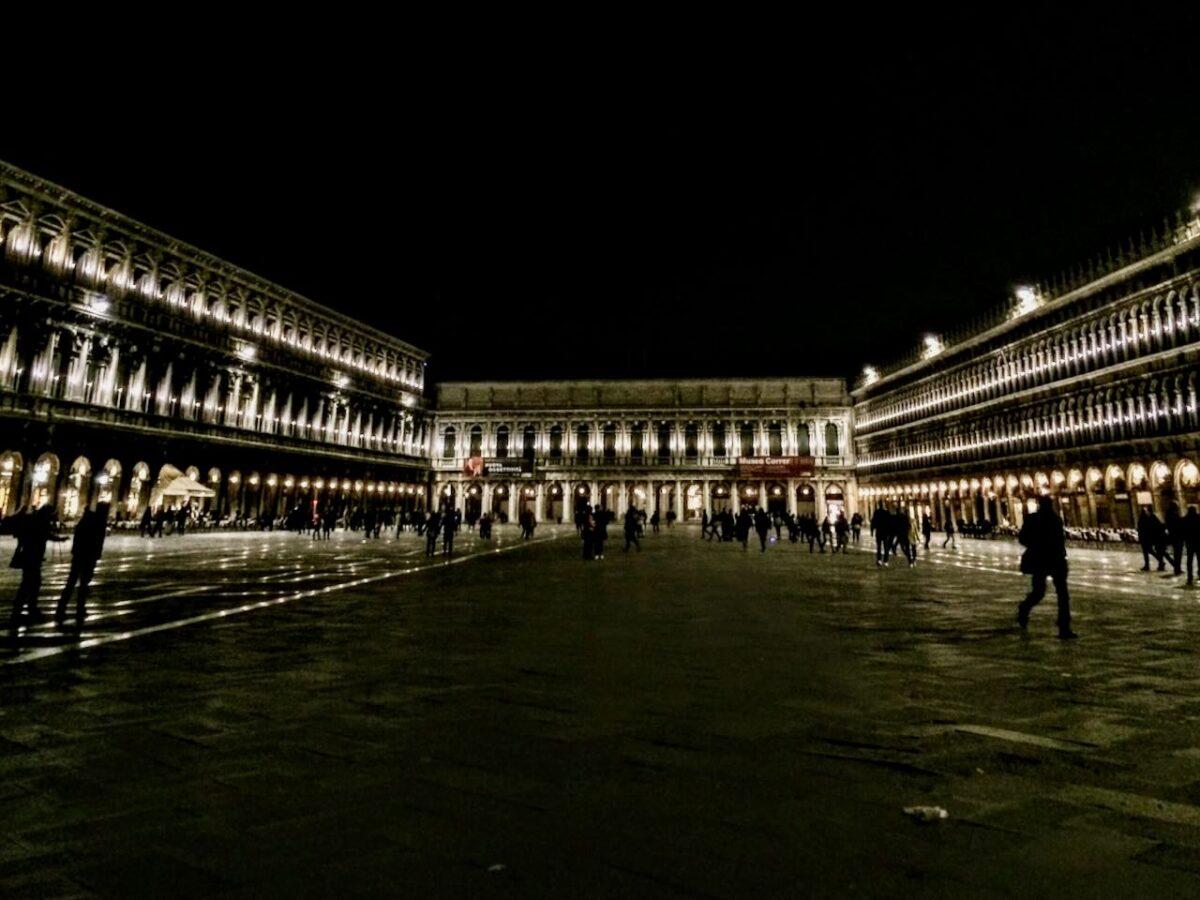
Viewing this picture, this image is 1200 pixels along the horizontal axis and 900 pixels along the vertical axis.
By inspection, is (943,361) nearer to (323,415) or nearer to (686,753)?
(323,415)

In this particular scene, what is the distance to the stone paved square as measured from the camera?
227cm

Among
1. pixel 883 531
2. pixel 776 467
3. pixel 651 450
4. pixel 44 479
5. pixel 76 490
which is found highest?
pixel 651 450

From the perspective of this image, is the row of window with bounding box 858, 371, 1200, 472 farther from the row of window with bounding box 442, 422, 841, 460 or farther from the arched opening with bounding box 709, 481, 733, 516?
the arched opening with bounding box 709, 481, 733, 516

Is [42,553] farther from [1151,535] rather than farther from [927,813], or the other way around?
[1151,535]

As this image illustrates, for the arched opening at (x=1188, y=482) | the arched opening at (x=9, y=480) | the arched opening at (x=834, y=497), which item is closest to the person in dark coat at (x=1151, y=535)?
the arched opening at (x=1188, y=482)

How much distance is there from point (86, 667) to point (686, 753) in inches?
197

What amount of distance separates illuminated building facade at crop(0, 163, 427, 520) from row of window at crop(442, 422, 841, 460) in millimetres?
14446

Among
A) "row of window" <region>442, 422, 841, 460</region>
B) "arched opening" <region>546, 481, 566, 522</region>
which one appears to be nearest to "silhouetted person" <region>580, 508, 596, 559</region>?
"row of window" <region>442, 422, 841, 460</region>

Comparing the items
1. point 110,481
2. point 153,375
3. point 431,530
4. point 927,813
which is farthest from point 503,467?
point 927,813

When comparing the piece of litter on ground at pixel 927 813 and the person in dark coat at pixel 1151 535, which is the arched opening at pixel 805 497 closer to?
the person in dark coat at pixel 1151 535

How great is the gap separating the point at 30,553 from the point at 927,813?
901cm

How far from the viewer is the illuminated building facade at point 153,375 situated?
92.1 ft

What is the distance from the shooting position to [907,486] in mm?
52031

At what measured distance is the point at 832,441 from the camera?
63.9m
